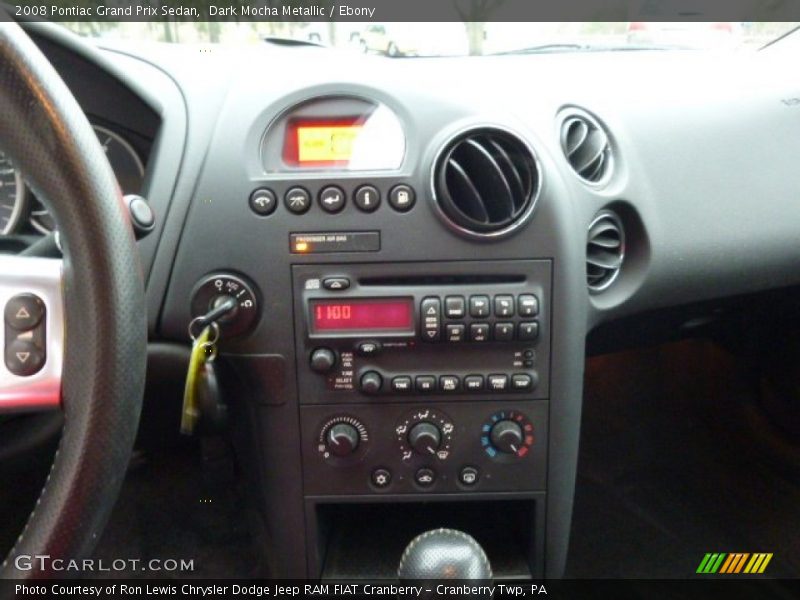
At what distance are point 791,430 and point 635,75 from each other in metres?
0.94

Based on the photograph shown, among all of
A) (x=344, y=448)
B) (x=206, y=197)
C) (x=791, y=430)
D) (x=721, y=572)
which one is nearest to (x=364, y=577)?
(x=344, y=448)

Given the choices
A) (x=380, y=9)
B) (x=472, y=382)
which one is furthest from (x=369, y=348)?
(x=380, y=9)

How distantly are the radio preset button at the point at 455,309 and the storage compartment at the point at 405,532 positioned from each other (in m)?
0.32

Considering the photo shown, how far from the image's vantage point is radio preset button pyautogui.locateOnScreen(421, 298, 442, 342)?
1039 mm

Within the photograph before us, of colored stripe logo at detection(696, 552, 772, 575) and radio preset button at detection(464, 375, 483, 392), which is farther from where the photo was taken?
colored stripe logo at detection(696, 552, 772, 575)

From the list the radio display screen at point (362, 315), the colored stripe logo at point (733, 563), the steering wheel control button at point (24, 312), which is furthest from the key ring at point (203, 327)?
the colored stripe logo at point (733, 563)

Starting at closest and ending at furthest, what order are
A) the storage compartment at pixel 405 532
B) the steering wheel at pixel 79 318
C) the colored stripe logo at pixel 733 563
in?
the steering wheel at pixel 79 318 < the storage compartment at pixel 405 532 < the colored stripe logo at pixel 733 563

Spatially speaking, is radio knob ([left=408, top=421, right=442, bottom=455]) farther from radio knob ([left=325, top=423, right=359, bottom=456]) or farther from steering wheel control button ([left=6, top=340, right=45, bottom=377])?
steering wheel control button ([left=6, top=340, right=45, bottom=377])

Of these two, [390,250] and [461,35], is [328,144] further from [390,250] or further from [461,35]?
[461,35]

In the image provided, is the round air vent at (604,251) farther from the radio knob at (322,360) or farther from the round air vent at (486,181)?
the radio knob at (322,360)

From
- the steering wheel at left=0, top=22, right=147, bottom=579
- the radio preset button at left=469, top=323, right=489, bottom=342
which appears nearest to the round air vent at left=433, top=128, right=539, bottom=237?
the radio preset button at left=469, top=323, right=489, bottom=342

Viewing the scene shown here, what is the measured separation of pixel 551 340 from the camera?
1.07 metres

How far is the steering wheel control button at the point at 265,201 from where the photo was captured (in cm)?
104

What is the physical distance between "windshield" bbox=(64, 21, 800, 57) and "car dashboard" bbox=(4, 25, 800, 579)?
0.04 m
